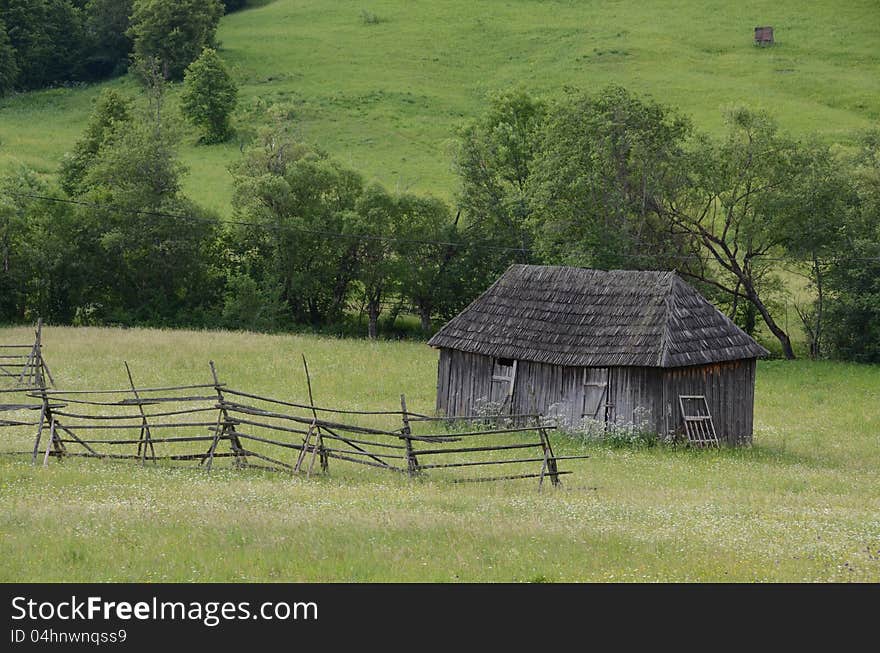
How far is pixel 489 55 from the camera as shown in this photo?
78688mm

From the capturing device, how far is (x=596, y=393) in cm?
2689

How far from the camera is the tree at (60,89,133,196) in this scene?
173ft

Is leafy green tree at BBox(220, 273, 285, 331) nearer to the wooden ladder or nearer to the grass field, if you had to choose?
the grass field

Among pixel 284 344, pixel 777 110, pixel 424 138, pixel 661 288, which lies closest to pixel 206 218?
pixel 284 344

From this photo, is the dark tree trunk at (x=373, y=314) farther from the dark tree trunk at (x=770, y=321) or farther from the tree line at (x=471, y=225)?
the dark tree trunk at (x=770, y=321)

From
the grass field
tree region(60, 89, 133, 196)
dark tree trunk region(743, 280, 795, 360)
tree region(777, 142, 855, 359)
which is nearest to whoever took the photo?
the grass field

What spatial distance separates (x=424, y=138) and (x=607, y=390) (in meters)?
40.2

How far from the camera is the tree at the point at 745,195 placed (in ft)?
135

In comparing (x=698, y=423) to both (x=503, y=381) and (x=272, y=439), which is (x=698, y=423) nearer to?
(x=503, y=381)

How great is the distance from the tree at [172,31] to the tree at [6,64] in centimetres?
880

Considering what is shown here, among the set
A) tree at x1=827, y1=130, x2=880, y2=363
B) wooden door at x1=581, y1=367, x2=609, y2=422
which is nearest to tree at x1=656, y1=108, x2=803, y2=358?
tree at x1=827, y1=130, x2=880, y2=363

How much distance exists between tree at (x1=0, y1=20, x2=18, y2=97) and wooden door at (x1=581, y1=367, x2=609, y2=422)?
63054mm

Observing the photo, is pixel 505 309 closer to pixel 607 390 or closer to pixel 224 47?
pixel 607 390

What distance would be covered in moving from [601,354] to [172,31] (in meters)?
57.4
